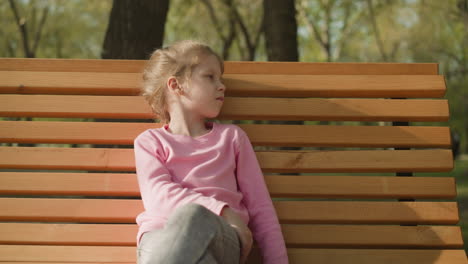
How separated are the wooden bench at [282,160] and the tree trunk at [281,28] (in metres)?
3.49

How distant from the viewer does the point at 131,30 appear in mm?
4336

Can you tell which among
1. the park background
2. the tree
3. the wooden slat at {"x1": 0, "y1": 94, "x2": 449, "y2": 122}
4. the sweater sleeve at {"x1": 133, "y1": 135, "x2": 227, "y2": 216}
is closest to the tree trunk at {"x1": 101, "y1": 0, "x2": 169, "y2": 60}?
the wooden slat at {"x1": 0, "y1": 94, "x2": 449, "y2": 122}

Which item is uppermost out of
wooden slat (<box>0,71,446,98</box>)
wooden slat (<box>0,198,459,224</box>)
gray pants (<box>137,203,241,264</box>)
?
wooden slat (<box>0,71,446,98</box>)

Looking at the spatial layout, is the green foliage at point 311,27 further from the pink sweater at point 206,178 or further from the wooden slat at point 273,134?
the pink sweater at point 206,178

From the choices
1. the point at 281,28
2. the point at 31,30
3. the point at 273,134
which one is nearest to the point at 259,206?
the point at 273,134

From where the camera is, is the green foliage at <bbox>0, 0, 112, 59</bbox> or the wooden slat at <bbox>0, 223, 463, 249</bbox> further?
the green foliage at <bbox>0, 0, 112, 59</bbox>

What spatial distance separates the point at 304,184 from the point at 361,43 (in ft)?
→ 102

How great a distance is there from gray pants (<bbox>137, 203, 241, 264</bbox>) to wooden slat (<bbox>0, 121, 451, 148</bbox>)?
0.81 meters

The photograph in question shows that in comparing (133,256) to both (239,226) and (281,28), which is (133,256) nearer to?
(239,226)

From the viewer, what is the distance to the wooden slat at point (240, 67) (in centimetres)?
306

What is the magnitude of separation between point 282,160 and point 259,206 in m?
0.38

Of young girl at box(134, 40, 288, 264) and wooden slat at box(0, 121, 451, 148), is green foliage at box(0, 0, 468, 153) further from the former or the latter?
young girl at box(134, 40, 288, 264)

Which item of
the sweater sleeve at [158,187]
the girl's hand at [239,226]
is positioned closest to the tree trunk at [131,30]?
the sweater sleeve at [158,187]

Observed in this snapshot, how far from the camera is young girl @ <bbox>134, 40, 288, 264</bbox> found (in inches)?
95.7
